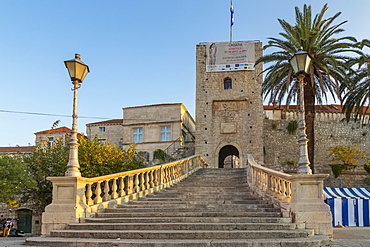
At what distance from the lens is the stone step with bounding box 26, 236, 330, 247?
257 inches

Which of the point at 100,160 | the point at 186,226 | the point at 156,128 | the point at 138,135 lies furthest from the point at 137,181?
the point at 138,135

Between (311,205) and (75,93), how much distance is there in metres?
5.83

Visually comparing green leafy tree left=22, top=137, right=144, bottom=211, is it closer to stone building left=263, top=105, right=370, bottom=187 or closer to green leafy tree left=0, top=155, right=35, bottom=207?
green leafy tree left=0, top=155, right=35, bottom=207

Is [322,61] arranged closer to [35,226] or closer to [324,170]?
[324,170]

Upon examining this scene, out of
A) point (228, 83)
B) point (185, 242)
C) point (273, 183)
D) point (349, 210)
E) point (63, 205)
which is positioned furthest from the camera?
point (228, 83)

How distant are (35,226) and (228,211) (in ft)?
68.0

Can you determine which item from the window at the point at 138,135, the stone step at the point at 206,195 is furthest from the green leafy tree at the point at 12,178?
the window at the point at 138,135

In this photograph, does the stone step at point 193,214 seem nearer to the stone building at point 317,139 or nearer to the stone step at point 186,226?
the stone step at point 186,226

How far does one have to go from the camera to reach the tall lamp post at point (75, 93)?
320 inches

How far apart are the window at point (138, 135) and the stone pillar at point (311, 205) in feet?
87.7

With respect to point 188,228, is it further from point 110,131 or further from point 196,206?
point 110,131

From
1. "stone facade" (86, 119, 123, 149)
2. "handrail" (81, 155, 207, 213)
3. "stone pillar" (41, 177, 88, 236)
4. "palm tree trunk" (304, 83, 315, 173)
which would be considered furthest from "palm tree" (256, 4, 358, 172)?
"stone facade" (86, 119, 123, 149)

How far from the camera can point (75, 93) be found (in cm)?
859

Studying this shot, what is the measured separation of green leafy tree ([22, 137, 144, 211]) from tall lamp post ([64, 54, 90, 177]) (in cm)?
854
